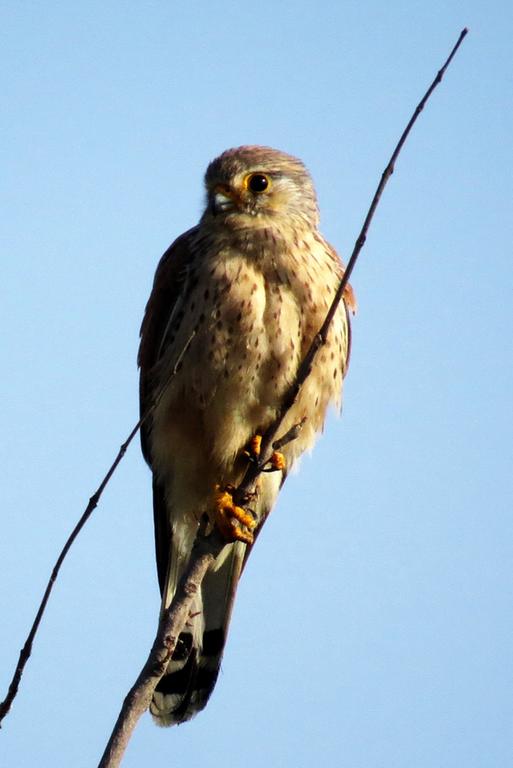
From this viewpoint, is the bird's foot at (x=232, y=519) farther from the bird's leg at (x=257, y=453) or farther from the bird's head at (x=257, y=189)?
the bird's head at (x=257, y=189)

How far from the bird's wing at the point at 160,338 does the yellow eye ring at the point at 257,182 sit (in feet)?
0.94

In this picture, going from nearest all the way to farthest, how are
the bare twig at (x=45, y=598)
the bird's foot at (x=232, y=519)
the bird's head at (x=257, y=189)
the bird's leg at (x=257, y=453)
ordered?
the bare twig at (x=45, y=598) → the bird's foot at (x=232, y=519) → the bird's leg at (x=257, y=453) → the bird's head at (x=257, y=189)

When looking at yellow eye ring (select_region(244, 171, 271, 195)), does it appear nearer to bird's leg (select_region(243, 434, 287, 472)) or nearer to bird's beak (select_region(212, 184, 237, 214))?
bird's beak (select_region(212, 184, 237, 214))

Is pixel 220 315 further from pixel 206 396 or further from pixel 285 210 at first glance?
pixel 285 210

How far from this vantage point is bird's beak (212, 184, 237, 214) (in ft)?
14.9

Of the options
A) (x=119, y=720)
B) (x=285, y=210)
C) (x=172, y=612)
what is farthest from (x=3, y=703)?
(x=285, y=210)

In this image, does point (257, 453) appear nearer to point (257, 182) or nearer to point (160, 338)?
point (160, 338)

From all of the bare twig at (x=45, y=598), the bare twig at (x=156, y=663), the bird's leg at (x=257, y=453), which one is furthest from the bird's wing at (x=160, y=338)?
the bare twig at (x=45, y=598)

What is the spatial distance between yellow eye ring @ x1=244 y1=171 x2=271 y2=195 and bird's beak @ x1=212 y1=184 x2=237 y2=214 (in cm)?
8

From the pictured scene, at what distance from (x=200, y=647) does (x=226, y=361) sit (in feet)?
4.06

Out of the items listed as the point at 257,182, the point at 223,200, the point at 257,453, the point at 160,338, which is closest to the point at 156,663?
the point at 257,453

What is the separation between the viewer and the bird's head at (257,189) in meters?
4.54

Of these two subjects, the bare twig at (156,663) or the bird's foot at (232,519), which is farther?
the bird's foot at (232,519)

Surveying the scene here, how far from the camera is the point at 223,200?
4.57 metres
